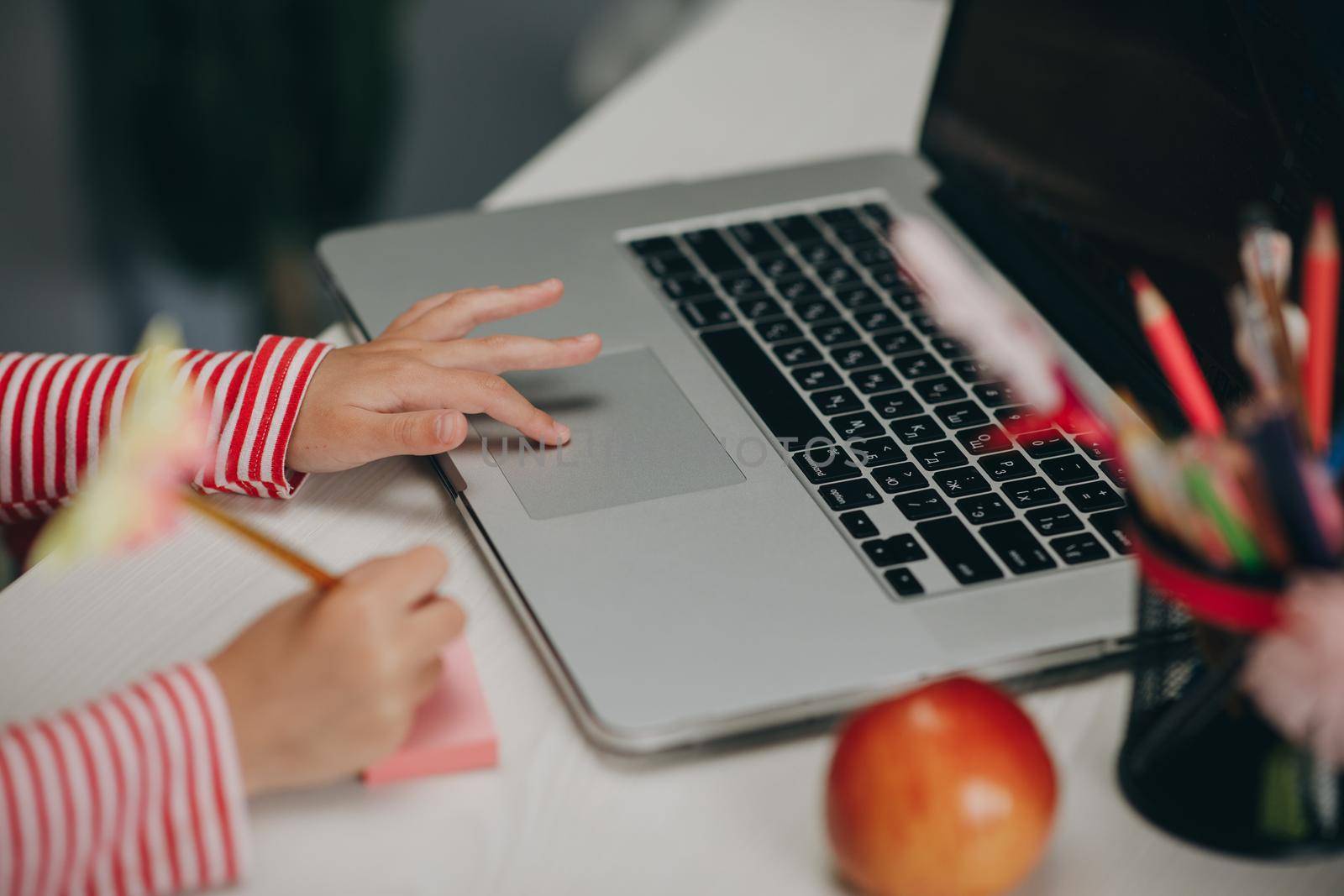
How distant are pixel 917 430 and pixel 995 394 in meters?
0.06

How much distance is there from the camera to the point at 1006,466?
60 centimetres

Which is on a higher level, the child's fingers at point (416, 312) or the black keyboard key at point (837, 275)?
the child's fingers at point (416, 312)

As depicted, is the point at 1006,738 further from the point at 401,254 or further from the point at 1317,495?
the point at 401,254

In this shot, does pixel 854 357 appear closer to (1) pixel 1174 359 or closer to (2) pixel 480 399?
(2) pixel 480 399

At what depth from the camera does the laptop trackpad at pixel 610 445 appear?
0.58 meters

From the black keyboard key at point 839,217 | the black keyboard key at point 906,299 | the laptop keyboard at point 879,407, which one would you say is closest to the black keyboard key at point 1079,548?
the laptop keyboard at point 879,407

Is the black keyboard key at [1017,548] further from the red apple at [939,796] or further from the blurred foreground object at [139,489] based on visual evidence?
the blurred foreground object at [139,489]

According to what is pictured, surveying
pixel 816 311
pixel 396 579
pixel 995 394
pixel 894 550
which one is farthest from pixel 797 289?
pixel 396 579

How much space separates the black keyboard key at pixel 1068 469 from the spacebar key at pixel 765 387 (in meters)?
0.10

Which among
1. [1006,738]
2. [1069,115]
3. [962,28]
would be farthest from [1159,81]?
[1006,738]

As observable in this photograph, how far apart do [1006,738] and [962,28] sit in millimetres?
555

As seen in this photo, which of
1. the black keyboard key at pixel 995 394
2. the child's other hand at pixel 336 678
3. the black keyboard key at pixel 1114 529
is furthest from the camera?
the black keyboard key at pixel 995 394

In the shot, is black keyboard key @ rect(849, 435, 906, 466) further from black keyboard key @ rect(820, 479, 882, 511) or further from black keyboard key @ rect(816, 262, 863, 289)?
black keyboard key @ rect(816, 262, 863, 289)

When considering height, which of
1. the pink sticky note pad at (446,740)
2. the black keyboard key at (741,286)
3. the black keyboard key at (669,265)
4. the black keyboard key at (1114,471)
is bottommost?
the black keyboard key at (1114,471)
